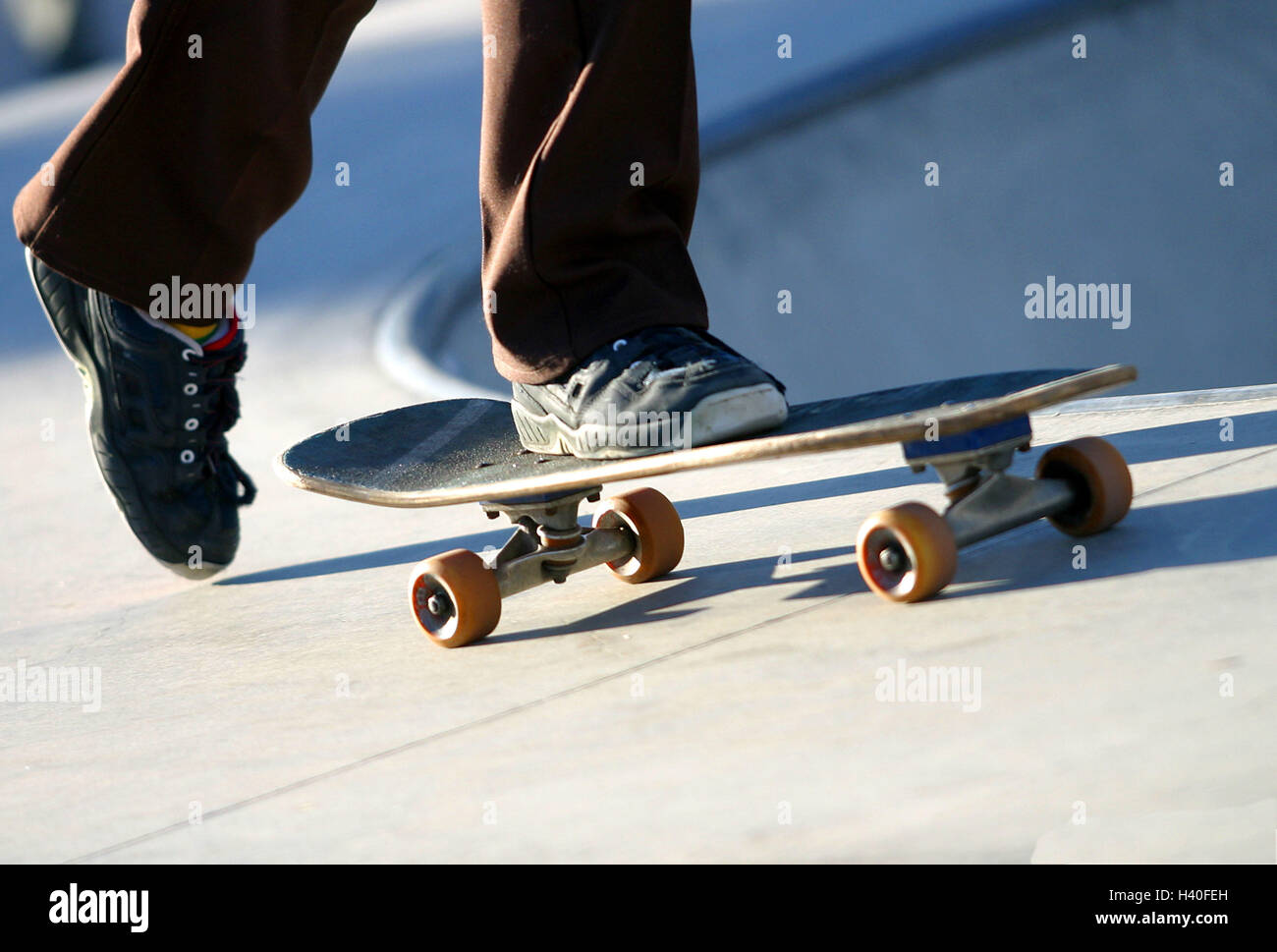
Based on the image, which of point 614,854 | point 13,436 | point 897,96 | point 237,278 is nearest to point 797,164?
point 897,96

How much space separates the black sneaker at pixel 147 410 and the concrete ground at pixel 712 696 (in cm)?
13

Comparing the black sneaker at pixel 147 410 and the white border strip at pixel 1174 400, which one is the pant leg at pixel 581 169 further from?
the white border strip at pixel 1174 400

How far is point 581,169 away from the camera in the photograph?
1.55 meters

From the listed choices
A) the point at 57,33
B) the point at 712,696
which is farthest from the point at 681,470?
the point at 57,33

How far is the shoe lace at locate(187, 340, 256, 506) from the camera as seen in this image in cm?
207

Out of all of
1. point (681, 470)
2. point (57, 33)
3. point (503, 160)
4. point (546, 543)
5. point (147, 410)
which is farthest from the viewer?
point (57, 33)

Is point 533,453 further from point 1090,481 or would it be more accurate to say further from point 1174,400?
point 1174,400

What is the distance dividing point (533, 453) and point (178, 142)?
0.75m

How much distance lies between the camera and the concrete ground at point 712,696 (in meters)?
0.96
